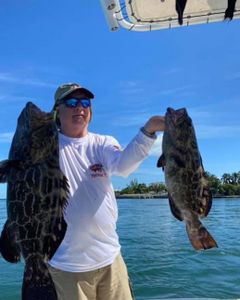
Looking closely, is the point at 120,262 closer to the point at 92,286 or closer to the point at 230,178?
the point at 92,286

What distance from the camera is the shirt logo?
4.35 meters

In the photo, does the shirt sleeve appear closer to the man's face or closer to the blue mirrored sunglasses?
the man's face

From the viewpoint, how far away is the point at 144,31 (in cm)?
571

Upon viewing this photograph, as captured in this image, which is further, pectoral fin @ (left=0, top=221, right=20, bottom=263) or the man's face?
the man's face

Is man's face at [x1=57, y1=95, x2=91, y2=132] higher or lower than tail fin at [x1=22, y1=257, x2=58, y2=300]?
higher

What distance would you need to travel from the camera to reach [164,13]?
18.0 feet

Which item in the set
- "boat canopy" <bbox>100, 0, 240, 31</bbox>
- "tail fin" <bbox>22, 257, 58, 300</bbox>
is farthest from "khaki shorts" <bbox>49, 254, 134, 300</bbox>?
"boat canopy" <bbox>100, 0, 240, 31</bbox>

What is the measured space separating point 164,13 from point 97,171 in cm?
225

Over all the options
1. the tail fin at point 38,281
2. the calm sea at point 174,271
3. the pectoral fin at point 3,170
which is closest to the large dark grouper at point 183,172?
the tail fin at point 38,281

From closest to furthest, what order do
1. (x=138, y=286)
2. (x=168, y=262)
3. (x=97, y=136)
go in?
(x=97, y=136) → (x=138, y=286) → (x=168, y=262)

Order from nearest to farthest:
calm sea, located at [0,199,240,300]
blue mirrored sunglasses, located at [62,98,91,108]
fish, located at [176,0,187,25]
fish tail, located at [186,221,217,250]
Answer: fish tail, located at [186,221,217,250]
blue mirrored sunglasses, located at [62,98,91,108]
fish, located at [176,0,187,25]
calm sea, located at [0,199,240,300]

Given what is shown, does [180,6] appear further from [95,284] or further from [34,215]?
[95,284]

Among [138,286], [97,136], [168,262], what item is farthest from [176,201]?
[168,262]

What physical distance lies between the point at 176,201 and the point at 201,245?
0.44 meters
